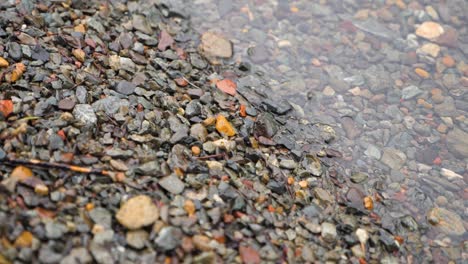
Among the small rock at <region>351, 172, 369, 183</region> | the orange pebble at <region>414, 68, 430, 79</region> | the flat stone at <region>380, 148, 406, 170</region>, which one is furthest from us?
the orange pebble at <region>414, 68, 430, 79</region>

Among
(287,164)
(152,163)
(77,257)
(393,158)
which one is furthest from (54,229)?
(393,158)

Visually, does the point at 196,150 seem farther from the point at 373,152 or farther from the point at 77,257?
the point at 373,152

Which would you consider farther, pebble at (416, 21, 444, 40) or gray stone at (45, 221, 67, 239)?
pebble at (416, 21, 444, 40)

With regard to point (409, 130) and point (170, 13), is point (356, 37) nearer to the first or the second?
point (409, 130)

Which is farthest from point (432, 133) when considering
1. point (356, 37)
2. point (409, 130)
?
point (356, 37)

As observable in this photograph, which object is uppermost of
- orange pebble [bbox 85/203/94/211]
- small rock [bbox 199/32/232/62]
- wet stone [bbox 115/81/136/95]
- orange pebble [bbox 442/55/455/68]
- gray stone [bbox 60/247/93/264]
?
wet stone [bbox 115/81/136/95]

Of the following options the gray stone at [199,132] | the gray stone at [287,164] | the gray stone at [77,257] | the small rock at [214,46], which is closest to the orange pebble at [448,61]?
the small rock at [214,46]

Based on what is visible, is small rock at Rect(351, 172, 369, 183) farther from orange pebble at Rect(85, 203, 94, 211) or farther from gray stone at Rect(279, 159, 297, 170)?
orange pebble at Rect(85, 203, 94, 211)

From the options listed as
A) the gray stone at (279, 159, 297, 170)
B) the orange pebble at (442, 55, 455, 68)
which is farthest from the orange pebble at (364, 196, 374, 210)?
the orange pebble at (442, 55, 455, 68)
